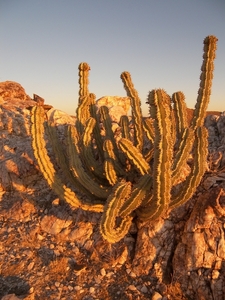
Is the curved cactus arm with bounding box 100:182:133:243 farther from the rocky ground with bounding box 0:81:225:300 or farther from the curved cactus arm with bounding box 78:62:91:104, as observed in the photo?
the curved cactus arm with bounding box 78:62:91:104

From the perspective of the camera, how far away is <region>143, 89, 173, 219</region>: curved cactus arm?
3371 millimetres

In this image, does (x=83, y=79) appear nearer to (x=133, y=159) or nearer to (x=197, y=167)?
(x=133, y=159)

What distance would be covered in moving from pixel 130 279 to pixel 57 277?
3.70 ft

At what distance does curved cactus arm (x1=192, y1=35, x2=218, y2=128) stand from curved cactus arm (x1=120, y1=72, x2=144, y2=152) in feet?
3.49

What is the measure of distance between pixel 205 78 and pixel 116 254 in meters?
3.56

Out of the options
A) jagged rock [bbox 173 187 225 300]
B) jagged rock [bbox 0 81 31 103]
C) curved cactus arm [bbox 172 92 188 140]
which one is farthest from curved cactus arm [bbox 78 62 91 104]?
jagged rock [bbox 0 81 31 103]

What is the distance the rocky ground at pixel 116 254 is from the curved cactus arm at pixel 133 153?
962mm

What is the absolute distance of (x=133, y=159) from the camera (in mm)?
4008

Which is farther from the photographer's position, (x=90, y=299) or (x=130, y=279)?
(x=130, y=279)

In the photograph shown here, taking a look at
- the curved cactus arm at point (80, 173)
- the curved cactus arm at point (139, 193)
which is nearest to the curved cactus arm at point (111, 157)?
the curved cactus arm at point (80, 173)

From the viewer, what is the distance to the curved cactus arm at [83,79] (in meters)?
5.44

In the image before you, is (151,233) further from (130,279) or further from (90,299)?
(90,299)

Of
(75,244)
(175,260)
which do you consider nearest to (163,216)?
(175,260)

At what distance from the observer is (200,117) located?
493cm
